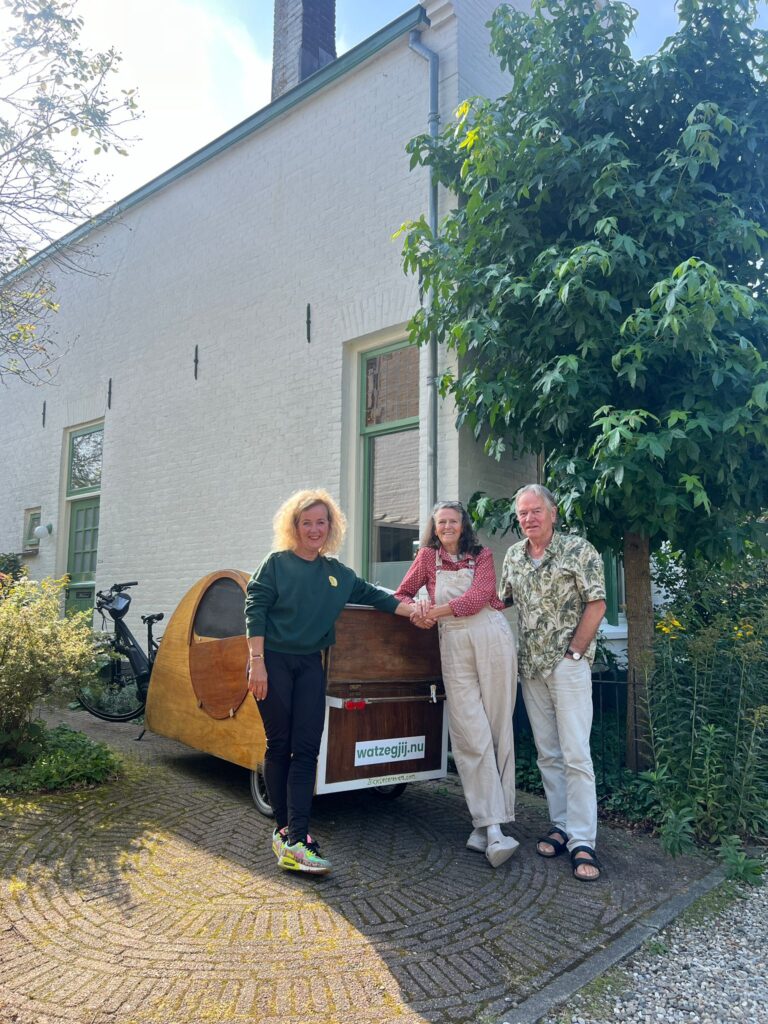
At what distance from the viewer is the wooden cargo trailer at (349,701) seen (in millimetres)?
4059

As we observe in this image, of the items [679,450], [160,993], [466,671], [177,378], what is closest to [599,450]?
[679,450]

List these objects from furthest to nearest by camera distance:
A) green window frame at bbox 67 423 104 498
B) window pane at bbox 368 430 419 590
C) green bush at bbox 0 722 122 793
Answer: green window frame at bbox 67 423 104 498 < window pane at bbox 368 430 419 590 < green bush at bbox 0 722 122 793

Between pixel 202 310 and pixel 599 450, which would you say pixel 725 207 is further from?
pixel 202 310

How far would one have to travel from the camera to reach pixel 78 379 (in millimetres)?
11422

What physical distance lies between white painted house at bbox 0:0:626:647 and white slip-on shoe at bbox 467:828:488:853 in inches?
120

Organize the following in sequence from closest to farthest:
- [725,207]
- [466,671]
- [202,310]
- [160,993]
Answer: [160,993] < [466,671] < [725,207] < [202,310]

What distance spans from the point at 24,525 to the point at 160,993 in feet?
36.3

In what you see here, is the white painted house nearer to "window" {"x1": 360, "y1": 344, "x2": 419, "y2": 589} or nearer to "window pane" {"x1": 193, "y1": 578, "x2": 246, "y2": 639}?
"window" {"x1": 360, "y1": 344, "x2": 419, "y2": 589}

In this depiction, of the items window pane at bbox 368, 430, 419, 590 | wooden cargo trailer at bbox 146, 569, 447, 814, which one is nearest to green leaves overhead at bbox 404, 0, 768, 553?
window pane at bbox 368, 430, 419, 590

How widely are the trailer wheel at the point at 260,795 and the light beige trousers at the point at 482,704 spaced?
1.27 m

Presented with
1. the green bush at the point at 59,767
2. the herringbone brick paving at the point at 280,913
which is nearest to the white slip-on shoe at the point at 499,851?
the herringbone brick paving at the point at 280,913

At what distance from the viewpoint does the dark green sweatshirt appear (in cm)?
367

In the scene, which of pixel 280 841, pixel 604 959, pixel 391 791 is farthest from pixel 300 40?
pixel 604 959

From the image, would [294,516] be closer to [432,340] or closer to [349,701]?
[349,701]
